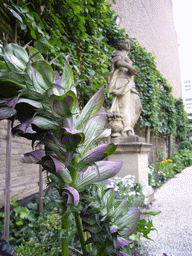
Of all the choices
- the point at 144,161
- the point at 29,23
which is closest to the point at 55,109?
the point at 29,23

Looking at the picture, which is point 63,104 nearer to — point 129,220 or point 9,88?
point 9,88

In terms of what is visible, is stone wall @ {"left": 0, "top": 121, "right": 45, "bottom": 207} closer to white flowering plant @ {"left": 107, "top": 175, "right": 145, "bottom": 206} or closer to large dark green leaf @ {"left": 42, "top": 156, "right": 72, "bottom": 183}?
white flowering plant @ {"left": 107, "top": 175, "right": 145, "bottom": 206}

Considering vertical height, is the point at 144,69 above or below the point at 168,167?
above

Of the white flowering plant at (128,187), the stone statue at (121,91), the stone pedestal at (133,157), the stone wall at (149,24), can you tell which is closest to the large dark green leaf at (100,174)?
the white flowering plant at (128,187)

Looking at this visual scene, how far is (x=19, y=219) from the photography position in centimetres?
200

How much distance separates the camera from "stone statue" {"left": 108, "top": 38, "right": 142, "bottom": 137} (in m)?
4.12

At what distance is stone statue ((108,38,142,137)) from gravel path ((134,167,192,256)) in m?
1.63

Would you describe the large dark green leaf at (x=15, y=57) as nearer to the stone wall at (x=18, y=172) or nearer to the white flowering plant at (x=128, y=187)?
the stone wall at (x=18, y=172)

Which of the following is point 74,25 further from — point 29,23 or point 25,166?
point 25,166

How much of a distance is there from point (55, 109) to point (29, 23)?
6.54 ft

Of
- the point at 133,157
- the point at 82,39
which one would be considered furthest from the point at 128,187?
the point at 82,39

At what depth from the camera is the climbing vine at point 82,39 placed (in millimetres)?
1938

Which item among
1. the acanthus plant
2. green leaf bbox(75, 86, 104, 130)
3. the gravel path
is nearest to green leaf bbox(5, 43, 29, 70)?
the acanthus plant

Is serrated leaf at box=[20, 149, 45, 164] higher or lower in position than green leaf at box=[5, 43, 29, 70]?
lower
